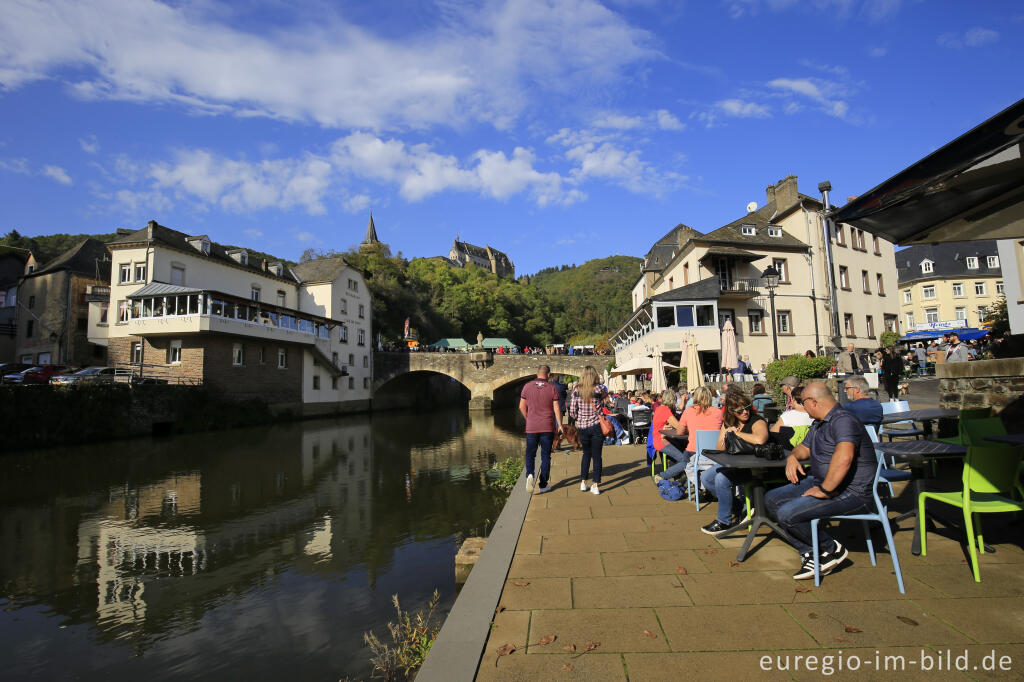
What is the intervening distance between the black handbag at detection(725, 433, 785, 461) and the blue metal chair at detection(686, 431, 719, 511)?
91 cm

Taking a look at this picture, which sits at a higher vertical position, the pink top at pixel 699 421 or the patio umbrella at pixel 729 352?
the patio umbrella at pixel 729 352

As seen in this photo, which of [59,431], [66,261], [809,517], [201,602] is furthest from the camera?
[66,261]

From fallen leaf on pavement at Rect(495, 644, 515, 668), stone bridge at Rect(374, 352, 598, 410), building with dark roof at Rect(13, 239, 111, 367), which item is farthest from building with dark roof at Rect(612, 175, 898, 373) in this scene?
building with dark roof at Rect(13, 239, 111, 367)

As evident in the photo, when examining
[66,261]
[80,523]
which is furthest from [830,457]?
[66,261]

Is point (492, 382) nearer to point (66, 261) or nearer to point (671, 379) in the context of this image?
point (671, 379)

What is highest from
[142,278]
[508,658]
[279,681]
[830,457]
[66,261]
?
[66,261]

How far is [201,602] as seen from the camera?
16.7ft

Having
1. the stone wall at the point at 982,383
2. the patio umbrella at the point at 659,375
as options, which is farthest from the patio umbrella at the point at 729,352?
the stone wall at the point at 982,383

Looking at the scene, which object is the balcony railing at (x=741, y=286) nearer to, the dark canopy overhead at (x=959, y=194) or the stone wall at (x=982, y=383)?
the stone wall at (x=982, y=383)

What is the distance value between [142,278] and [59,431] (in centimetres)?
1072

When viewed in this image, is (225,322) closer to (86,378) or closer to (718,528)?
(86,378)

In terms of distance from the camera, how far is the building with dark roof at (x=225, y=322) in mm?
25325

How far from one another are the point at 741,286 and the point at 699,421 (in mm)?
21708

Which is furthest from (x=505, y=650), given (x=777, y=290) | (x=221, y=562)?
Result: (x=777, y=290)
